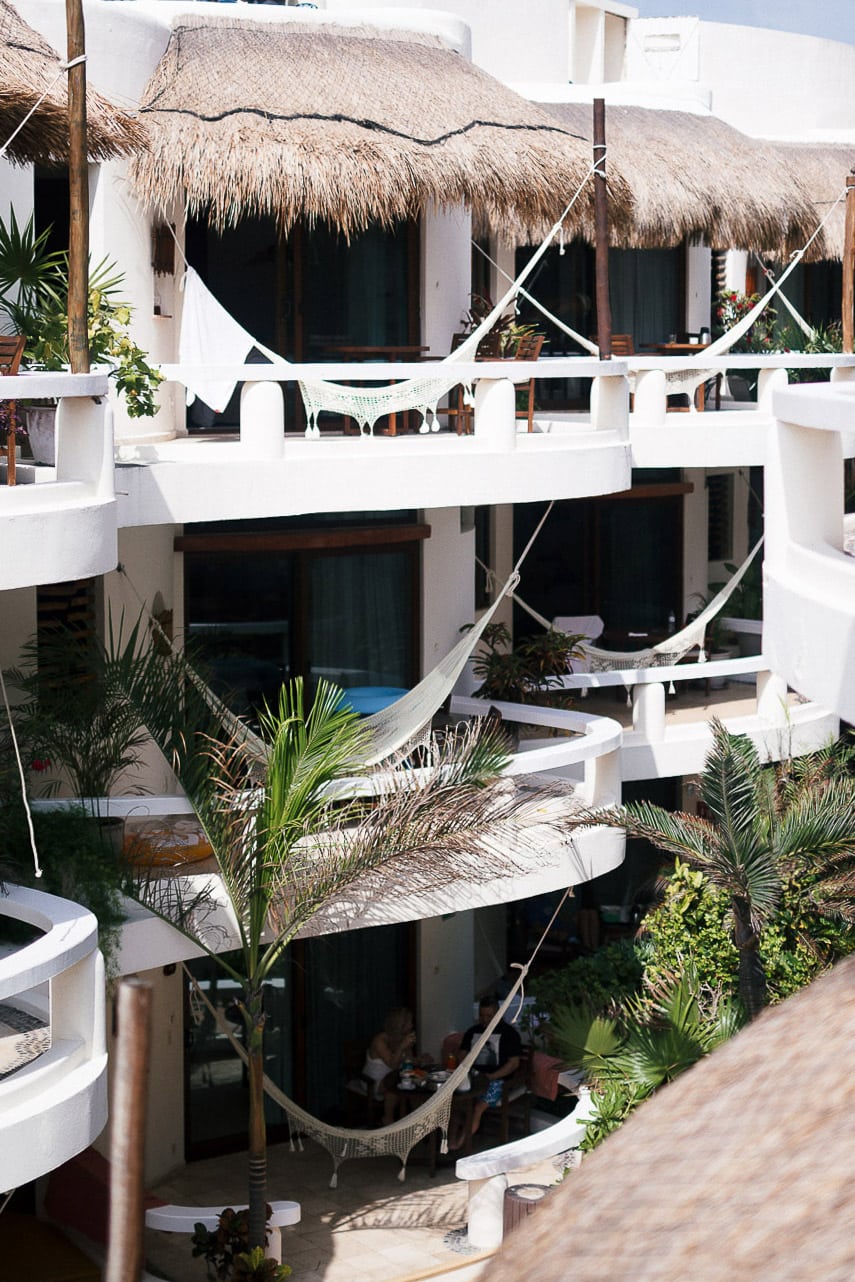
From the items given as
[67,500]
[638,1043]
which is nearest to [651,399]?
[638,1043]

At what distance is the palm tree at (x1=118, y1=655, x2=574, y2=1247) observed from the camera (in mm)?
10758

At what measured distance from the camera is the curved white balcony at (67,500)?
30.0 ft

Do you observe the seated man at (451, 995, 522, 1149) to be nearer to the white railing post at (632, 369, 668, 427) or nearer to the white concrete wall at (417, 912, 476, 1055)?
the white concrete wall at (417, 912, 476, 1055)

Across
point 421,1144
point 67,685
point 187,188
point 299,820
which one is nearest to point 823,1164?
point 299,820

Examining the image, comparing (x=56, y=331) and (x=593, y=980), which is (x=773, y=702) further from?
(x=56, y=331)

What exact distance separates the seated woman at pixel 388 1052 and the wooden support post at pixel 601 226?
18.2 feet

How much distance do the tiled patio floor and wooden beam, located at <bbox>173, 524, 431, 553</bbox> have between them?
15.7 feet

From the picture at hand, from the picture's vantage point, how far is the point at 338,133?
13.4m

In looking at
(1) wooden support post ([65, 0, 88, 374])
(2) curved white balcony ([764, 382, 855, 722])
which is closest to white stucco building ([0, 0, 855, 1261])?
(1) wooden support post ([65, 0, 88, 374])

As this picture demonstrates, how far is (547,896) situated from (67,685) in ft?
24.6

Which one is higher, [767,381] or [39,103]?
[39,103]

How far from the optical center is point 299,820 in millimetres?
10711

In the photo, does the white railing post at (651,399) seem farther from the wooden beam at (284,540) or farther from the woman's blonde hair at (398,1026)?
the woman's blonde hair at (398,1026)

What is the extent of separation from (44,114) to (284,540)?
160 inches
